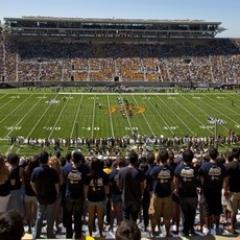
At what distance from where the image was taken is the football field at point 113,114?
134 ft

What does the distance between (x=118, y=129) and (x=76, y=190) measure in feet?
106

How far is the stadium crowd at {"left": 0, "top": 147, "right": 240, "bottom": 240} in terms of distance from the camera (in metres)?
9.23

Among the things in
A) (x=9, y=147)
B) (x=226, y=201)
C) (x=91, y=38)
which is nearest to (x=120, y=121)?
(x=9, y=147)

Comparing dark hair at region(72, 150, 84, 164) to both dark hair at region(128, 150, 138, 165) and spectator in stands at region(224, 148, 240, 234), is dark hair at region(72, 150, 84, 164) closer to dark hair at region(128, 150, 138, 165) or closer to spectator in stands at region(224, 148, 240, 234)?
dark hair at region(128, 150, 138, 165)

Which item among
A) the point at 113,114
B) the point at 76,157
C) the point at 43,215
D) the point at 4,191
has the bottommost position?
the point at 113,114

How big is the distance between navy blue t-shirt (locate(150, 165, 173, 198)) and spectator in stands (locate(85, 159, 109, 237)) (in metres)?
0.84

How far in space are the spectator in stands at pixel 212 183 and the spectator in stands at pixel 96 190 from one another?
5.74 feet

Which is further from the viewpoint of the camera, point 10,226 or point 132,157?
point 132,157

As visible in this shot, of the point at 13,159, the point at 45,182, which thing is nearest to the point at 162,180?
the point at 45,182

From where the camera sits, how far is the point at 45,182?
30.1 feet

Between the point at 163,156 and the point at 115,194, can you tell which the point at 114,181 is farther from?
the point at 163,156

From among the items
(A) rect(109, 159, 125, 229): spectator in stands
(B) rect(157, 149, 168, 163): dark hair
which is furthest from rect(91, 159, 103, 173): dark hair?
(B) rect(157, 149, 168, 163): dark hair

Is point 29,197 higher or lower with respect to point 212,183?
lower

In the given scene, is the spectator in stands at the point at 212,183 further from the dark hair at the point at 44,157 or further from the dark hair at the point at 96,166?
the dark hair at the point at 44,157
